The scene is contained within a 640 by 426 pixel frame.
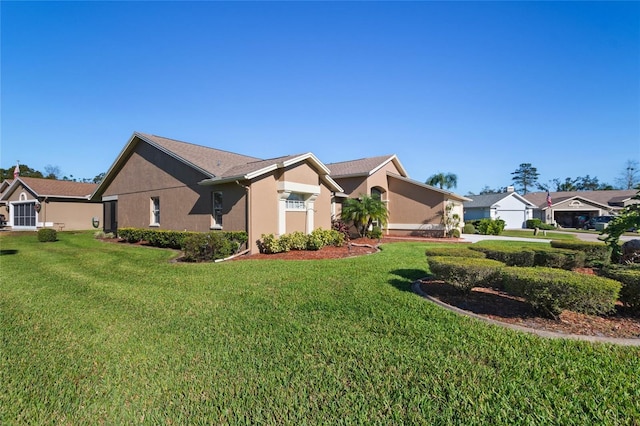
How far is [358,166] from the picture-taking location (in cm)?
2283

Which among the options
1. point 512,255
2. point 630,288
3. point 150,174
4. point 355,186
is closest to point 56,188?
point 150,174

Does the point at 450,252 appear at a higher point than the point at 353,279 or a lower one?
higher

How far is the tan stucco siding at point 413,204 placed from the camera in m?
21.2

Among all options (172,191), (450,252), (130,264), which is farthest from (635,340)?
(172,191)

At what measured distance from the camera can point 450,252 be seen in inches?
307

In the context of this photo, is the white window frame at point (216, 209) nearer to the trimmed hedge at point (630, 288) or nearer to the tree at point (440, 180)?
the trimmed hedge at point (630, 288)

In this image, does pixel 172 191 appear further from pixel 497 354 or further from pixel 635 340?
pixel 635 340

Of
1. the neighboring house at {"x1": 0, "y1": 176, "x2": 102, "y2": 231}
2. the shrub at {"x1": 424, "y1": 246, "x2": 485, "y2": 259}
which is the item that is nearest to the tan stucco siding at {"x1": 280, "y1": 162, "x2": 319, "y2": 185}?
the shrub at {"x1": 424, "y1": 246, "x2": 485, "y2": 259}

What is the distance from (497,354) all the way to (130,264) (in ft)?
37.3

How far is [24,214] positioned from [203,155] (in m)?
21.8

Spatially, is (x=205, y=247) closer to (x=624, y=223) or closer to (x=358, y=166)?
(x=624, y=223)

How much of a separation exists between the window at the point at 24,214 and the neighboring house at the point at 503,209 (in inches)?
1835

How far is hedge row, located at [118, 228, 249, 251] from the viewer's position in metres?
12.6

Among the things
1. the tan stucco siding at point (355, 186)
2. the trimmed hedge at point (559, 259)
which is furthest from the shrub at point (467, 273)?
the tan stucco siding at point (355, 186)
